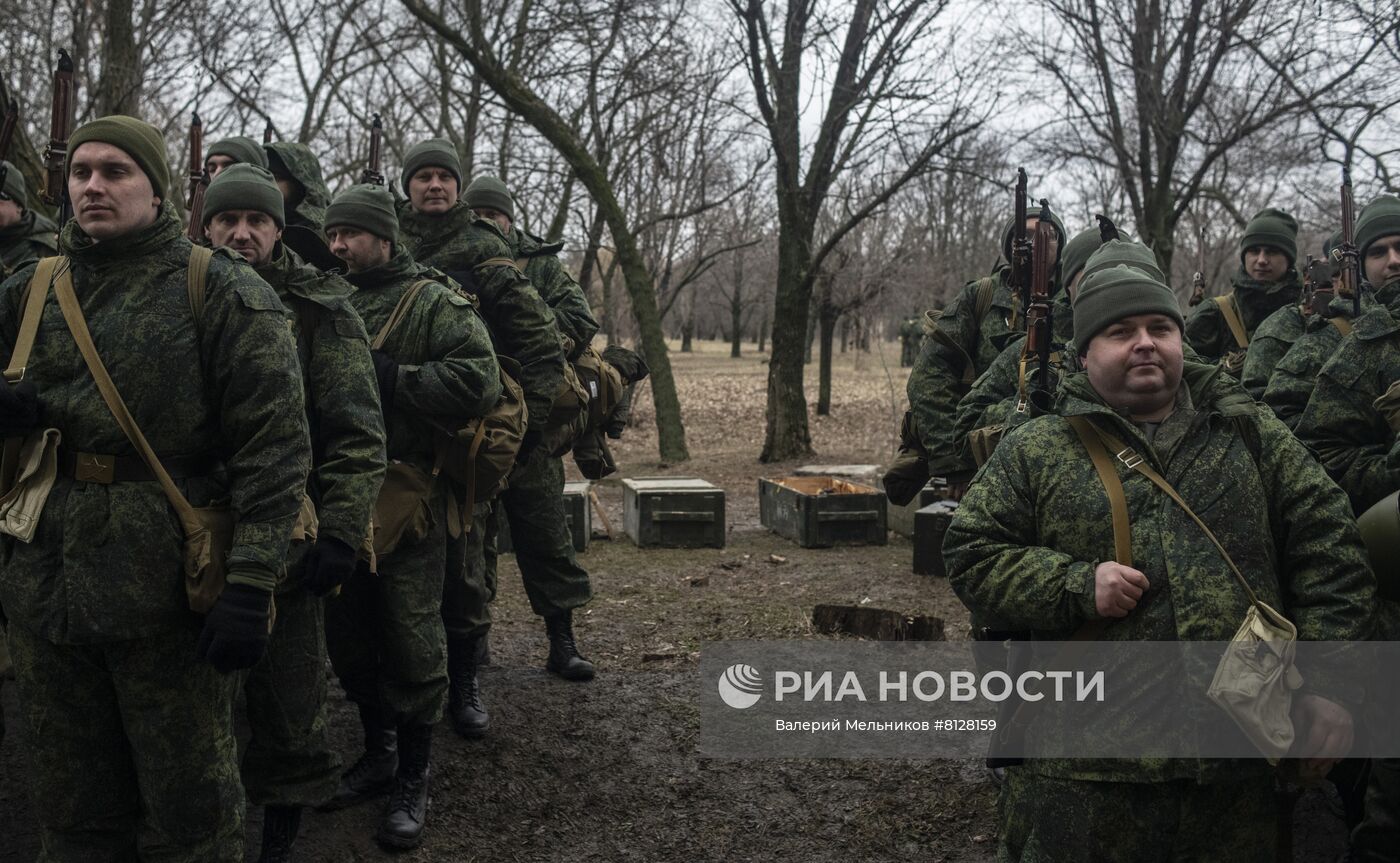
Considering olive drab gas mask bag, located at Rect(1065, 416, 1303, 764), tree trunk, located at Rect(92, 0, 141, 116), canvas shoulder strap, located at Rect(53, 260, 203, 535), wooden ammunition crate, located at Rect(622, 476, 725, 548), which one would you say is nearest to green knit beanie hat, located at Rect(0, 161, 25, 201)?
canvas shoulder strap, located at Rect(53, 260, 203, 535)

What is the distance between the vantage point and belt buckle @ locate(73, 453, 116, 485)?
2.91 m

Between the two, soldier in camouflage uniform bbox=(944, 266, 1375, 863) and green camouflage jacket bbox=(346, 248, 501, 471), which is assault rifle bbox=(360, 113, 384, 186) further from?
soldier in camouflage uniform bbox=(944, 266, 1375, 863)

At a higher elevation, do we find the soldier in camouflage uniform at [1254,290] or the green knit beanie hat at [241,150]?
the green knit beanie hat at [241,150]

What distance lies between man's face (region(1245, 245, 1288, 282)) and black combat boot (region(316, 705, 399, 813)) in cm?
508

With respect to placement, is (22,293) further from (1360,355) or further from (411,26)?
(411,26)

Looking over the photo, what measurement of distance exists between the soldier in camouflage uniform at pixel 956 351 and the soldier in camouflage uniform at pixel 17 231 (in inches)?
166

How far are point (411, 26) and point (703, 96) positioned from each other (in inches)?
199

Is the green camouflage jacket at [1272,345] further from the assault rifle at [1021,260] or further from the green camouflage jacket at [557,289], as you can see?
the green camouflage jacket at [557,289]

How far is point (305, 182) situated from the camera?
17.4 feet

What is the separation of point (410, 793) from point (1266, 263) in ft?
17.0

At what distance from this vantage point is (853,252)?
21906mm

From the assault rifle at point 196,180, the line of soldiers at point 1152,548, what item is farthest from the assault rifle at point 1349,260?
the assault rifle at point 196,180

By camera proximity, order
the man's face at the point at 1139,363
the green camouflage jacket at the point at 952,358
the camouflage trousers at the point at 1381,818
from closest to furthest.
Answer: the man's face at the point at 1139,363 < the camouflage trousers at the point at 1381,818 < the green camouflage jacket at the point at 952,358

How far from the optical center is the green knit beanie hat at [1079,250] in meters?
4.70
